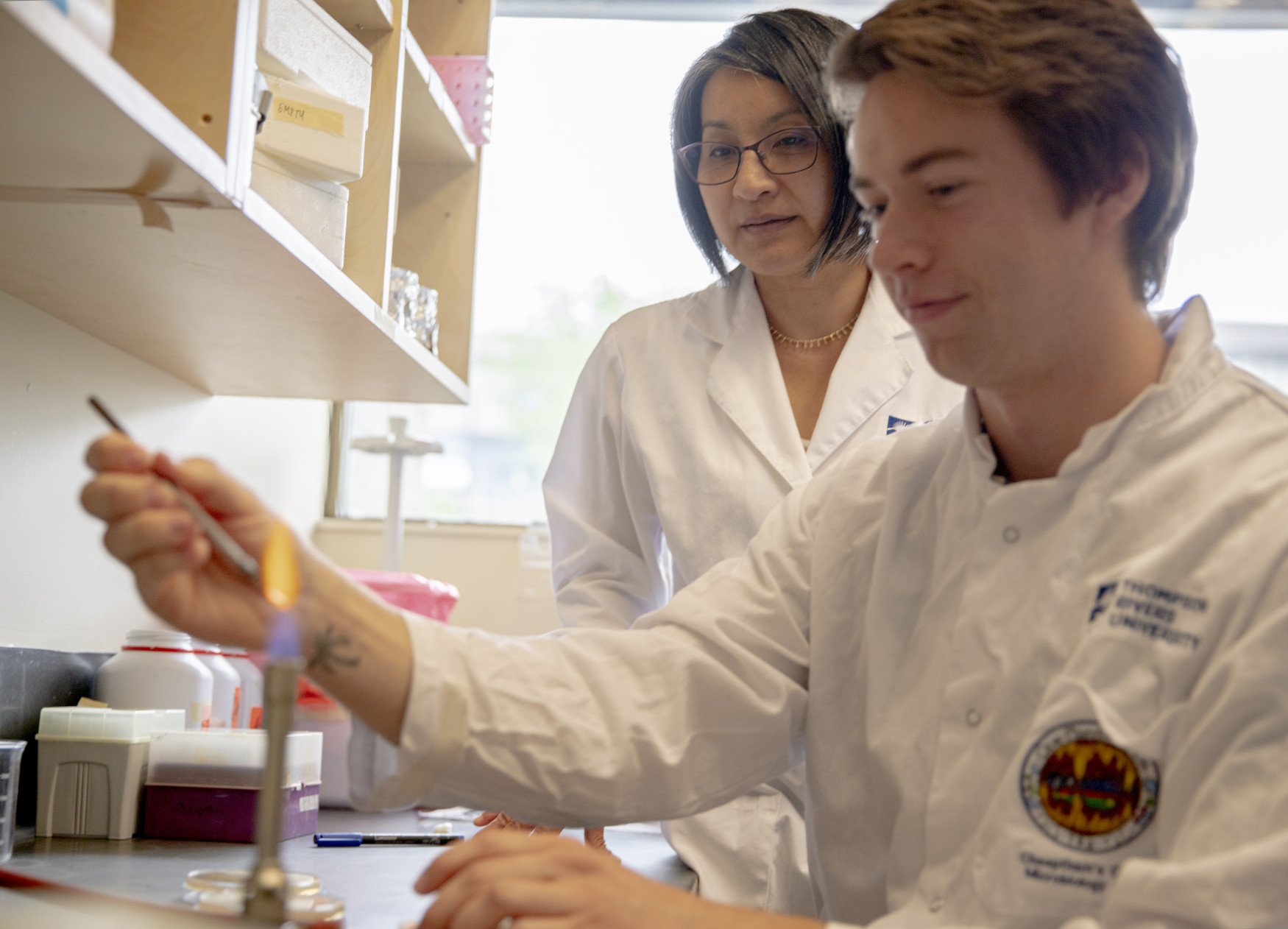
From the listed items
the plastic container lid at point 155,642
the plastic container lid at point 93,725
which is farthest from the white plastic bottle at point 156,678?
the plastic container lid at point 93,725

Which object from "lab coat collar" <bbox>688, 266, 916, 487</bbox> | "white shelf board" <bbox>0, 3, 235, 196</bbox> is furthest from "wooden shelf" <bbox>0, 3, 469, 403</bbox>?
"lab coat collar" <bbox>688, 266, 916, 487</bbox>

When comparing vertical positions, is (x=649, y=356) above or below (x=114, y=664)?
above

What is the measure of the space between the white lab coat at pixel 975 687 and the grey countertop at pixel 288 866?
0.67ft

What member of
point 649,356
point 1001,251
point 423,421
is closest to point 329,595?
point 1001,251

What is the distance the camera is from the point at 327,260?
1348 mm

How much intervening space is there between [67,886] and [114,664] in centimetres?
63

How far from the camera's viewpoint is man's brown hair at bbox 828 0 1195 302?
0.86m

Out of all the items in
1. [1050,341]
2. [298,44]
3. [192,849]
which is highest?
[298,44]

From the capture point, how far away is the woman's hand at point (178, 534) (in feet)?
2.28

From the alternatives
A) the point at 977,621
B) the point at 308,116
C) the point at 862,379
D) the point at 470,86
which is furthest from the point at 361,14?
the point at 977,621

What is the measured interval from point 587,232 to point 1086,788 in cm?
227

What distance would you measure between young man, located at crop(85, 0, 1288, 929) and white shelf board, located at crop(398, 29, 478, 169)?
3.16 feet

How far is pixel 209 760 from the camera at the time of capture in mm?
1358

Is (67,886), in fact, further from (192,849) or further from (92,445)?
(92,445)
